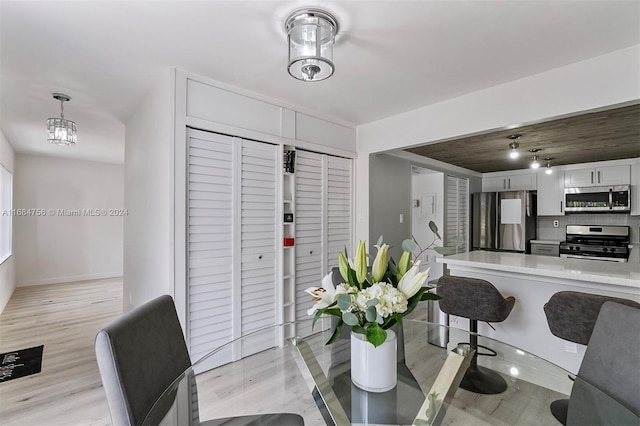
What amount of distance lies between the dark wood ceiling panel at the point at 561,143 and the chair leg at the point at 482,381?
7.77ft

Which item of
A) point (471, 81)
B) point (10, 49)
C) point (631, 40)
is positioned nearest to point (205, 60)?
point (10, 49)

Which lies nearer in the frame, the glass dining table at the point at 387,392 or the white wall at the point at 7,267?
the glass dining table at the point at 387,392

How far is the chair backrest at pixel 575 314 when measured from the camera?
1.75 m

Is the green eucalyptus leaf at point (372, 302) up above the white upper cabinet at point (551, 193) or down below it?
below

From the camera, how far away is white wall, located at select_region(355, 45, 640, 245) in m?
2.02

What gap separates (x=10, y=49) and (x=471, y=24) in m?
2.91

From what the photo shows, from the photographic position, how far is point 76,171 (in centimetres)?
583

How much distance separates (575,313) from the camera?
1812 mm

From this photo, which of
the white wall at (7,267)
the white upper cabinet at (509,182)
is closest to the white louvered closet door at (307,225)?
the white wall at (7,267)

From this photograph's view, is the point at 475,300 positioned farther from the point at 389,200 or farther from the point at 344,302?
the point at 389,200

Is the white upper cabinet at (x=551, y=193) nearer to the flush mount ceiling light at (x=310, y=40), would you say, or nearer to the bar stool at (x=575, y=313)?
the bar stool at (x=575, y=313)

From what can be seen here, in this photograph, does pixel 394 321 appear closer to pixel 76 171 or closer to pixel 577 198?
pixel 577 198

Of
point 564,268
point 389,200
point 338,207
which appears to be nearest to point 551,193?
point 389,200

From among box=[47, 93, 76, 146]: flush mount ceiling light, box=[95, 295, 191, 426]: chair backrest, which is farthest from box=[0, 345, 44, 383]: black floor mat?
box=[95, 295, 191, 426]: chair backrest
